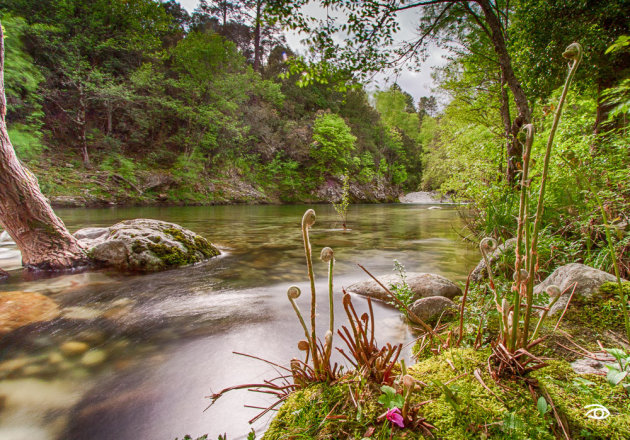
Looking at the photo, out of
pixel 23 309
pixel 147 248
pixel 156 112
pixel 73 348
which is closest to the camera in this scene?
pixel 73 348

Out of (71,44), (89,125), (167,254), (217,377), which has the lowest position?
(217,377)

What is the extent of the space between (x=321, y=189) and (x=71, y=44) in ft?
84.0

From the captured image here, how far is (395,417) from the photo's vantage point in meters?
0.98

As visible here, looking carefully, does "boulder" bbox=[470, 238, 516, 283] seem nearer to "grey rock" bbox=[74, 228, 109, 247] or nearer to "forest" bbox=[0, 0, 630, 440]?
"forest" bbox=[0, 0, 630, 440]

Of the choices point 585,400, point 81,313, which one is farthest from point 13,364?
point 585,400

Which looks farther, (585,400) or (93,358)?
(93,358)

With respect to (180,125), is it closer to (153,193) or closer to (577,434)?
(153,193)

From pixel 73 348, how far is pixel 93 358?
0.35 m

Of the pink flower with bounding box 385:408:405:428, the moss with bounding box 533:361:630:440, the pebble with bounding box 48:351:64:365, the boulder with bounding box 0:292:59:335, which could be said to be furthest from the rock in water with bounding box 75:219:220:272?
the moss with bounding box 533:361:630:440

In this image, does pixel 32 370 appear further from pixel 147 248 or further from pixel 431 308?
pixel 431 308

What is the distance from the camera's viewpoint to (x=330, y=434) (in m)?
1.01

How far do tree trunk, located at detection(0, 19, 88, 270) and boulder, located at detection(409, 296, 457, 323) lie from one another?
6.09 m

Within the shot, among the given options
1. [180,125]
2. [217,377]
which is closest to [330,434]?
[217,377]

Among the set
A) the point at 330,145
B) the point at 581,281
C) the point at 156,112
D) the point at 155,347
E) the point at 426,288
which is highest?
the point at 156,112
